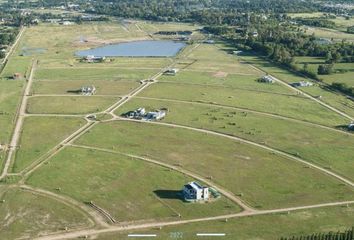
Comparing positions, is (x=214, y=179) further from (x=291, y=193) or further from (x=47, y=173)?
(x=47, y=173)

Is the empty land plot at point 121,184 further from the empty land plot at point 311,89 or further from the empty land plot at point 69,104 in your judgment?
the empty land plot at point 311,89

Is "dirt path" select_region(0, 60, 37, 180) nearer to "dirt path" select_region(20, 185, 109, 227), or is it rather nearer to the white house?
"dirt path" select_region(20, 185, 109, 227)

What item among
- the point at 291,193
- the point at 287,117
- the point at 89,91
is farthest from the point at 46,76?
the point at 291,193

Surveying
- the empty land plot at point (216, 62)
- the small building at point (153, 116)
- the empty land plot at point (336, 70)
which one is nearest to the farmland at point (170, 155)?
the empty land plot at point (336, 70)

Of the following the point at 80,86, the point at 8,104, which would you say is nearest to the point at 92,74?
the point at 80,86

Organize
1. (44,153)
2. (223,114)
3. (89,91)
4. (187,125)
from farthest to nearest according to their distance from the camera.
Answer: (89,91), (223,114), (187,125), (44,153)

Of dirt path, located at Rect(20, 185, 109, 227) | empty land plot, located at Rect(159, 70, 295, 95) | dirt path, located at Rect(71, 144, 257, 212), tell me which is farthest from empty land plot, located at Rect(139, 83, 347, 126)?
dirt path, located at Rect(20, 185, 109, 227)

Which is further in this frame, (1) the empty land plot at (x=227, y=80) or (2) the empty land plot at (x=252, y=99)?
(1) the empty land plot at (x=227, y=80)
